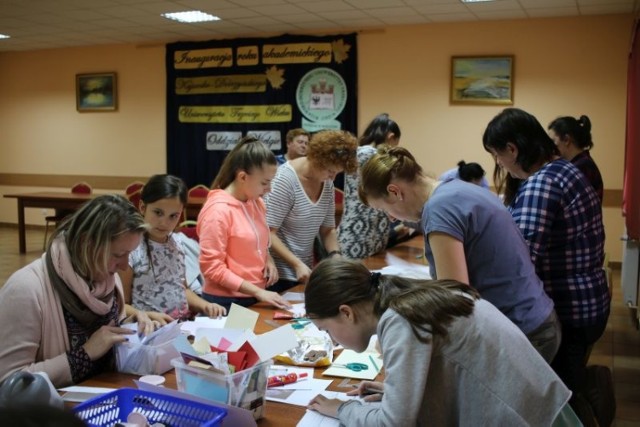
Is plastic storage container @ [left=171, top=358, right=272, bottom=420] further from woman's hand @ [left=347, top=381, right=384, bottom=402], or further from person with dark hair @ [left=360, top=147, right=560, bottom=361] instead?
person with dark hair @ [left=360, top=147, right=560, bottom=361]

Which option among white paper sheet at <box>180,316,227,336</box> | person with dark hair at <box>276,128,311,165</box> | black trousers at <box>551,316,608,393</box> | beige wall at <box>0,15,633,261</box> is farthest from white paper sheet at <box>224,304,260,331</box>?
beige wall at <box>0,15,633,261</box>

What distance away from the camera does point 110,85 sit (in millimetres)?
9477

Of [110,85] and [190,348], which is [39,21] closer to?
[110,85]

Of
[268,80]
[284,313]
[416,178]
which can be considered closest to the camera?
[416,178]

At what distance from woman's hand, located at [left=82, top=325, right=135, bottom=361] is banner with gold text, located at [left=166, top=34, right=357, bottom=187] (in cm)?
643

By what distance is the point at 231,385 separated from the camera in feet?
4.68

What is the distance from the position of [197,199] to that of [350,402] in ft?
21.3

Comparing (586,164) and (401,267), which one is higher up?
(586,164)

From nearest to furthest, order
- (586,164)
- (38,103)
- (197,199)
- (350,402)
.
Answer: (350,402), (586,164), (197,199), (38,103)

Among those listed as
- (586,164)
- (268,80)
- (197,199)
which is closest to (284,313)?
(586,164)

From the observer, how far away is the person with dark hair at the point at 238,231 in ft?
8.23

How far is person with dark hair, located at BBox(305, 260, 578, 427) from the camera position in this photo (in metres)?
1.26

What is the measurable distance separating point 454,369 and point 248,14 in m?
6.48

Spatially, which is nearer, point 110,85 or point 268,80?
point 268,80
